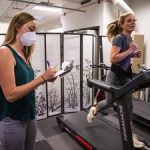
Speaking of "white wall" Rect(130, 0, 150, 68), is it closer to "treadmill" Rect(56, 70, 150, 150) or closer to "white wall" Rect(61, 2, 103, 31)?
"white wall" Rect(61, 2, 103, 31)

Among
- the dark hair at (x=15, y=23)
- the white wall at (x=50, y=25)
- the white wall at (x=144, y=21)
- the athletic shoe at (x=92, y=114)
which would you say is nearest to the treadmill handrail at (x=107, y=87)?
the dark hair at (x=15, y=23)

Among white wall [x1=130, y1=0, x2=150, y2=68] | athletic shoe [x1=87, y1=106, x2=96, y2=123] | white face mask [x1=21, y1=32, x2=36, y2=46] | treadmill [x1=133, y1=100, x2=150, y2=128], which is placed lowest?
treadmill [x1=133, y1=100, x2=150, y2=128]

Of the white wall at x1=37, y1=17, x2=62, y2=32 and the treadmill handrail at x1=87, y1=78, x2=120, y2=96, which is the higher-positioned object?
the white wall at x1=37, y1=17, x2=62, y2=32

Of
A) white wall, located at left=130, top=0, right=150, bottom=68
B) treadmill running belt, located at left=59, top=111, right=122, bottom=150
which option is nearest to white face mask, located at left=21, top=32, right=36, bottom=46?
treadmill running belt, located at left=59, top=111, right=122, bottom=150

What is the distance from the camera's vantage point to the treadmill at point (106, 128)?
162 centimetres

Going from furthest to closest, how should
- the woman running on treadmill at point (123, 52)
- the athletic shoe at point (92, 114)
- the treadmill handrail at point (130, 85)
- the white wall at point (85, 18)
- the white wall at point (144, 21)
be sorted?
the white wall at point (85, 18) → the white wall at point (144, 21) → the athletic shoe at point (92, 114) → the woman running on treadmill at point (123, 52) → the treadmill handrail at point (130, 85)

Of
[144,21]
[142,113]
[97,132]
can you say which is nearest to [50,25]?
[144,21]

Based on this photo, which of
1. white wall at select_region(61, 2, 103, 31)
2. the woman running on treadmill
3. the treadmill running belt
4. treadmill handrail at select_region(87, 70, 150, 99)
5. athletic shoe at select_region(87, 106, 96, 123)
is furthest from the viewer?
white wall at select_region(61, 2, 103, 31)

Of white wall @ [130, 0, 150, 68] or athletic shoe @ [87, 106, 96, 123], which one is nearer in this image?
athletic shoe @ [87, 106, 96, 123]

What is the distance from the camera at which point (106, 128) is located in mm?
3342

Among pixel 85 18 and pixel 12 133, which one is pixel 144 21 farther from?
pixel 12 133

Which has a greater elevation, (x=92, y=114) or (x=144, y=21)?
(x=144, y=21)

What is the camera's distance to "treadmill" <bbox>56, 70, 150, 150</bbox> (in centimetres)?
162

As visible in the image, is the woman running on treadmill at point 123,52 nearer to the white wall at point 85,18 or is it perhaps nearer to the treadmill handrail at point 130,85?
the treadmill handrail at point 130,85
